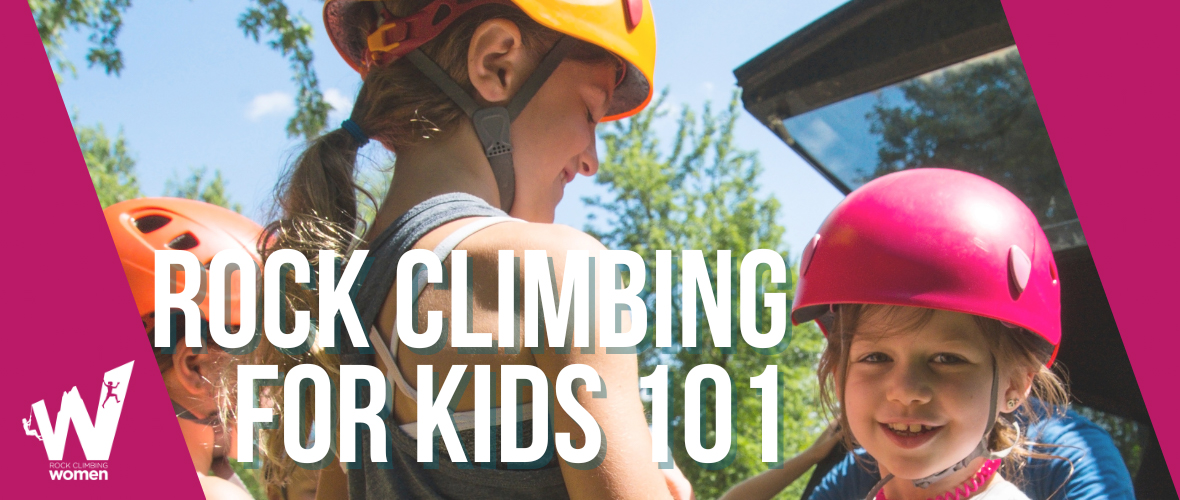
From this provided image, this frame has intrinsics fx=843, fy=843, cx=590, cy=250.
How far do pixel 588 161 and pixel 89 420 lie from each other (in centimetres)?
344

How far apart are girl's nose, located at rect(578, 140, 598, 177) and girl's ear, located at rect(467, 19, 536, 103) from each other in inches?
11.4

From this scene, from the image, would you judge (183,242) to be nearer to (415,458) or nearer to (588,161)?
(588,161)

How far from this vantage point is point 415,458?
5.78 ft

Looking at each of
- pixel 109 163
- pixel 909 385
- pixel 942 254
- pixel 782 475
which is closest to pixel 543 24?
pixel 942 254

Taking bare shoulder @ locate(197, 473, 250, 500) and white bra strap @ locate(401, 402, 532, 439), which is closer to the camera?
white bra strap @ locate(401, 402, 532, 439)

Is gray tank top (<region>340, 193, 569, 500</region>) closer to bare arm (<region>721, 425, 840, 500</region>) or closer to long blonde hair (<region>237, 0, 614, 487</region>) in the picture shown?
long blonde hair (<region>237, 0, 614, 487</region>)

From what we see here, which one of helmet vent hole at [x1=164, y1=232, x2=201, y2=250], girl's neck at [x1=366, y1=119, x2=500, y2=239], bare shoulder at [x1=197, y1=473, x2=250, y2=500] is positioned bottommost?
bare shoulder at [x1=197, y1=473, x2=250, y2=500]

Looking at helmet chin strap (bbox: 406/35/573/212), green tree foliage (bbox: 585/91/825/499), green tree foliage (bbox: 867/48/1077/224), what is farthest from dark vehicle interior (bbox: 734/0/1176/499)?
green tree foliage (bbox: 585/91/825/499)

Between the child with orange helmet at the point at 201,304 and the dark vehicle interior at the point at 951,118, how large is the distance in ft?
8.95

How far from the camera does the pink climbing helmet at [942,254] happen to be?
7.50ft

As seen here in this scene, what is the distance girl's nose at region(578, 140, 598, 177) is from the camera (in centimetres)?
229

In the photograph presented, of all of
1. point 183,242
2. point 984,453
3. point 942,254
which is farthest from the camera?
point 183,242

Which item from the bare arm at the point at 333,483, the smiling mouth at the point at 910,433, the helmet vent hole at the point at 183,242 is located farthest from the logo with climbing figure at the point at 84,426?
the smiling mouth at the point at 910,433

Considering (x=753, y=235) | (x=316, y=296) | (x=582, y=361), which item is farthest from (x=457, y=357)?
(x=753, y=235)
